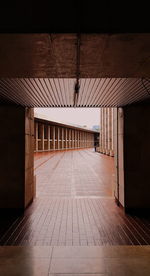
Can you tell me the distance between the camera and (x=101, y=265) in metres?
3.31

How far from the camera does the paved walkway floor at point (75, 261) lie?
314 centimetres

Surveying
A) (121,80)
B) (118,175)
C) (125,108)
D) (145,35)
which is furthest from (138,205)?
(145,35)

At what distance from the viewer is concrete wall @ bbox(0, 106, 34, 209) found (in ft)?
20.0

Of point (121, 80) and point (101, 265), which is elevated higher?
point (121, 80)

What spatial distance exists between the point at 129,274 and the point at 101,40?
3.45m

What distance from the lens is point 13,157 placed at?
6.16 meters

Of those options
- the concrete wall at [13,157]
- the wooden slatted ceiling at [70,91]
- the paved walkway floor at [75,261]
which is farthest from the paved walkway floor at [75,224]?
the wooden slatted ceiling at [70,91]

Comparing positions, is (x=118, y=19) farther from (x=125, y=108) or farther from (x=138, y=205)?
(x=138, y=205)

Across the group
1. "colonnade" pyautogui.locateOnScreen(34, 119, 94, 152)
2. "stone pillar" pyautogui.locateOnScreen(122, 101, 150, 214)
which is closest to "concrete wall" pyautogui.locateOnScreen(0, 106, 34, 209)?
"stone pillar" pyautogui.locateOnScreen(122, 101, 150, 214)

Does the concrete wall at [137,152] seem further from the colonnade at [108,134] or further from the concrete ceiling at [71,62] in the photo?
the colonnade at [108,134]

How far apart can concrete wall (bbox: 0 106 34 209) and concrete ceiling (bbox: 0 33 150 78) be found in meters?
2.98

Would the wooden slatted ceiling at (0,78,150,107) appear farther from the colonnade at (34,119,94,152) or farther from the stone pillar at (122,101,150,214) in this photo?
the colonnade at (34,119,94,152)

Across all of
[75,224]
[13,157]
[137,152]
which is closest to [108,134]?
[137,152]

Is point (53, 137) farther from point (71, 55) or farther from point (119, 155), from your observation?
point (71, 55)
